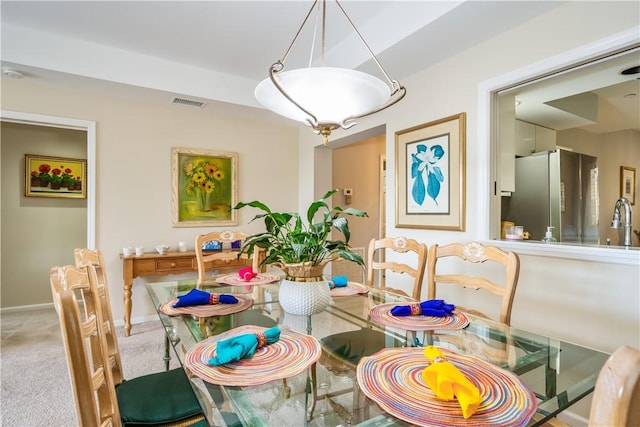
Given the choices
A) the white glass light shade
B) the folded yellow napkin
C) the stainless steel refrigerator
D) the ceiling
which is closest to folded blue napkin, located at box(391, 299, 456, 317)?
the folded yellow napkin

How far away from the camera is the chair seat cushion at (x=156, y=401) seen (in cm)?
118

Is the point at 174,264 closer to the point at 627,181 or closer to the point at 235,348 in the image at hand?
the point at 235,348

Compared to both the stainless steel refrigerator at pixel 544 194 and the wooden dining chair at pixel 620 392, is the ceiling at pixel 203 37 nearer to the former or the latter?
the stainless steel refrigerator at pixel 544 194

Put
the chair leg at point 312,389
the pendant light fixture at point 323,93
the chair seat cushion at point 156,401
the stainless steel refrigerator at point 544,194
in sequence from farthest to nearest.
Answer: the stainless steel refrigerator at point 544,194
the pendant light fixture at point 323,93
the chair seat cushion at point 156,401
the chair leg at point 312,389

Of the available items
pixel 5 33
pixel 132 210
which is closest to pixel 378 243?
pixel 132 210

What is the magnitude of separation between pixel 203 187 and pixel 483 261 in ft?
10.4

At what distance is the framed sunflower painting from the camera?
3734 mm

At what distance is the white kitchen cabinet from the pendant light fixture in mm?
2256

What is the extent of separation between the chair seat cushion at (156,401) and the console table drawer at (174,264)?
2.11m

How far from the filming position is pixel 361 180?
5.06 meters

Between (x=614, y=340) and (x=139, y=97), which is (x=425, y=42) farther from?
(x=139, y=97)

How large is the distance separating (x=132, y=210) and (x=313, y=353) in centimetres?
318

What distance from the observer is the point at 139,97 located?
3.36 m

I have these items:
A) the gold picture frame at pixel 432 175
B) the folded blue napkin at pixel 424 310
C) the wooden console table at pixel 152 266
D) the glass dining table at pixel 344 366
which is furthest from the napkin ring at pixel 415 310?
the wooden console table at pixel 152 266
